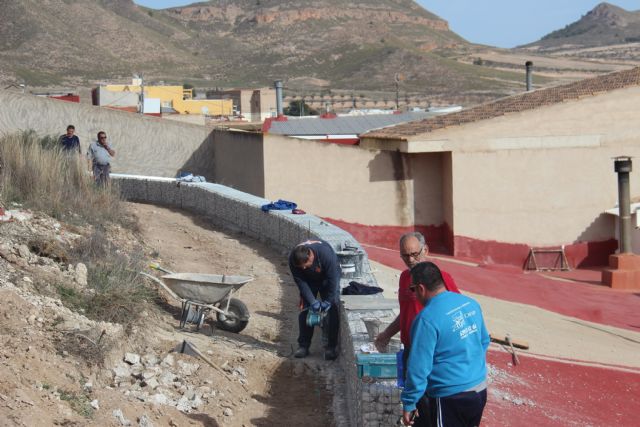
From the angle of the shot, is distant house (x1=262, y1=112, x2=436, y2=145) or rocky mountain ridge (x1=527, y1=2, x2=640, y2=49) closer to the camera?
distant house (x1=262, y1=112, x2=436, y2=145)

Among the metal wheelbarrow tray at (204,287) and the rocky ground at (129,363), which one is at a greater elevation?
the metal wheelbarrow tray at (204,287)

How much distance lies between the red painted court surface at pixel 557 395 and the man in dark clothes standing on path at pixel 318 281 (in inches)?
62.0

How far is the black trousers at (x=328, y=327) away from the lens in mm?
9289

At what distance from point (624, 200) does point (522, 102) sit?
528cm

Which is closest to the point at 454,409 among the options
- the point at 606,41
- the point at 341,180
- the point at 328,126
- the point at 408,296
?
the point at 408,296

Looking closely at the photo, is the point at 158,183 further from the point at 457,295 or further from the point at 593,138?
the point at 457,295

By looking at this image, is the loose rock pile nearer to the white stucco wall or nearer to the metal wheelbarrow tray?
the metal wheelbarrow tray

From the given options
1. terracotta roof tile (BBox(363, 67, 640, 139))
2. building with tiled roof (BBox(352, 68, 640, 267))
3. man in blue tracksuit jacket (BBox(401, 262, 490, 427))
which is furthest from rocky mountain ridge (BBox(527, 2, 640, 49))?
man in blue tracksuit jacket (BBox(401, 262, 490, 427))

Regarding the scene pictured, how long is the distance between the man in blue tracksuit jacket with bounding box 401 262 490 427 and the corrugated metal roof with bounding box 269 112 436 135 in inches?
1017

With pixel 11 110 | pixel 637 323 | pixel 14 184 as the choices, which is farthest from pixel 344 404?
pixel 11 110

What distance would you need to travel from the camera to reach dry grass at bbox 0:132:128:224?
42.9 feet

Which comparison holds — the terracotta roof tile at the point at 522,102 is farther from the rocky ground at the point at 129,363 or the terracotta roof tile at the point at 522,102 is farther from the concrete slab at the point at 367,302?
the concrete slab at the point at 367,302

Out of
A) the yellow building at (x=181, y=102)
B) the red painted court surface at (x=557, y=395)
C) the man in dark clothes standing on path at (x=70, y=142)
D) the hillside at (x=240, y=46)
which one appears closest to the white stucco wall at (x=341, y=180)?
the man in dark clothes standing on path at (x=70, y=142)

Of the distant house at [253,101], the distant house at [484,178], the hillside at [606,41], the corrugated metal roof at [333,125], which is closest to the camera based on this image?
the distant house at [484,178]
